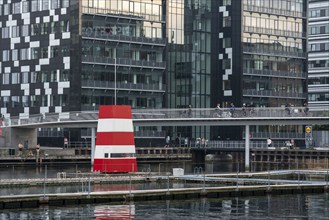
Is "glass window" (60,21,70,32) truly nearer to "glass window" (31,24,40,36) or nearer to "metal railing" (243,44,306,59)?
"glass window" (31,24,40,36)

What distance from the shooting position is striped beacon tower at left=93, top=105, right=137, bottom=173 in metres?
86.3

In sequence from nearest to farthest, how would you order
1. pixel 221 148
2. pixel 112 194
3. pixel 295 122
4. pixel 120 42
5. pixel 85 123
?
pixel 112 194 → pixel 295 122 → pixel 85 123 → pixel 221 148 → pixel 120 42

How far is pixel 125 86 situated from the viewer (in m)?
171

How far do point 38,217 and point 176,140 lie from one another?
Result: 389 feet

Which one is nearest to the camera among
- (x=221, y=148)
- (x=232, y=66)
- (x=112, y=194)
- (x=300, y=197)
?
(x=112, y=194)

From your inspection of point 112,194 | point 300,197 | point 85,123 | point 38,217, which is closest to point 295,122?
point 85,123

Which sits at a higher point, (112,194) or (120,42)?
(120,42)

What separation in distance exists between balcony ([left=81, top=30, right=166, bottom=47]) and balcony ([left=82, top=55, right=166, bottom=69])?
361cm

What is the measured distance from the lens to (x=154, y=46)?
579 feet

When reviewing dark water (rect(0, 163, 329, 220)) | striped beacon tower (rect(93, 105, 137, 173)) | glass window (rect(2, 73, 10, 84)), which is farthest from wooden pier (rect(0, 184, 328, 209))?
glass window (rect(2, 73, 10, 84))

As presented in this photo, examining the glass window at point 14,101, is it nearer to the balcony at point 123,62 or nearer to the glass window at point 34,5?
the glass window at point 34,5

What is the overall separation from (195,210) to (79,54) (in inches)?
4122

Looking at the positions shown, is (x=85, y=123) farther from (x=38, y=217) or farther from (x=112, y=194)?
(x=38, y=217)

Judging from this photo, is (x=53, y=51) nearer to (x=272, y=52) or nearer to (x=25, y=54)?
(x=25, y=54)
